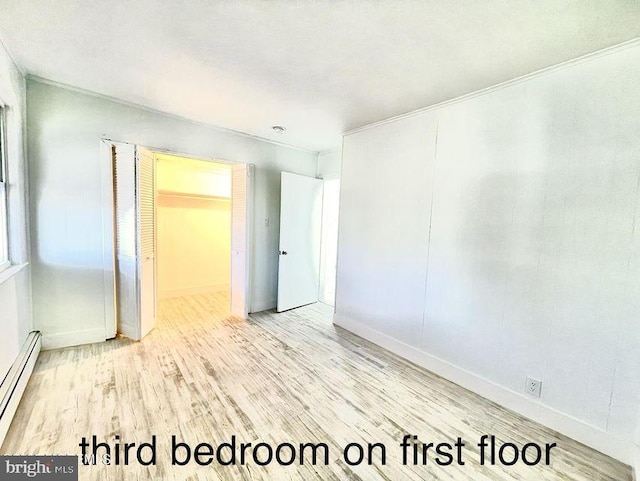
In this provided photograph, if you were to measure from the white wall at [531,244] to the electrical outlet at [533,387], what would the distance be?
0.04 m

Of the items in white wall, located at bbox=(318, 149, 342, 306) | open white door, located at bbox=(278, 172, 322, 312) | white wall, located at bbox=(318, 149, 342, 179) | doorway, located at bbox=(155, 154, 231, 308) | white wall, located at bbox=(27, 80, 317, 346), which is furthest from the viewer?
doorway, located at bbox=(155, 154, 231, 308)

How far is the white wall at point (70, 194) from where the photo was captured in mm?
2447

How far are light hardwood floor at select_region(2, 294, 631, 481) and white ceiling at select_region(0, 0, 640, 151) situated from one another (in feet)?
8.28

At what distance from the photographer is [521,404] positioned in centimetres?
199

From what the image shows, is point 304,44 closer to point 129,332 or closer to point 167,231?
point 129,332

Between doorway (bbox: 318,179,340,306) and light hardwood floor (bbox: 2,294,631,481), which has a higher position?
doorway (bbox: 318,179,340,306)

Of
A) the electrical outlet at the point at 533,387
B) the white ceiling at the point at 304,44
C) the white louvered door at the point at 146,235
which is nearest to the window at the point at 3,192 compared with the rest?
the white ceiling at the point at 304,44

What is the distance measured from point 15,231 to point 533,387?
4.23 m

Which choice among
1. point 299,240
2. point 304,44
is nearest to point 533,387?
point 304,44

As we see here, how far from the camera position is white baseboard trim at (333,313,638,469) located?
5.38ft

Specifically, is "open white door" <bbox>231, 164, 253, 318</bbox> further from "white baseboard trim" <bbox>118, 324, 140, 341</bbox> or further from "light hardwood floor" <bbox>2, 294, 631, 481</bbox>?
"white baseboard trim" <bbox>118, 324, 140, 341</bbox>

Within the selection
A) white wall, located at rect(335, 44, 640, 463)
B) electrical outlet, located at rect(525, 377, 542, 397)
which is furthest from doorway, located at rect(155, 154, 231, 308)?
electrical outlet, located at rect(525, 377, 542, 397)

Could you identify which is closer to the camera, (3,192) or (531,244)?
(531,244)

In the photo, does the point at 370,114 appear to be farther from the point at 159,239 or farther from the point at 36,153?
the point at 159,239
